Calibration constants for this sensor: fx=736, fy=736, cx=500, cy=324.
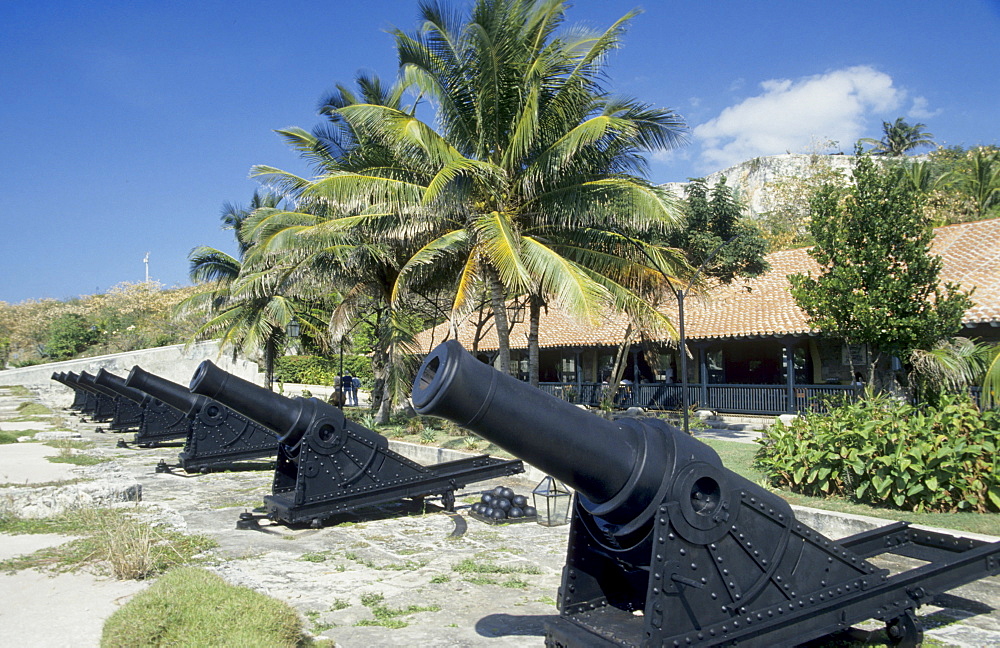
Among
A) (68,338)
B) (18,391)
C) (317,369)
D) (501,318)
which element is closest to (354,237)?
(501,318)

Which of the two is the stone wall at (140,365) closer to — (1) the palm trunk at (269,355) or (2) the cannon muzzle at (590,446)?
(1) the palm trunk at (269,355)

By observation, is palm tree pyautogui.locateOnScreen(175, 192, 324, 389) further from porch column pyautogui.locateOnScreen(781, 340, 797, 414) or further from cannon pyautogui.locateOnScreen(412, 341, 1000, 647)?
cannon pyautogui.locateOnScreen(412, 341, 1000, 647)

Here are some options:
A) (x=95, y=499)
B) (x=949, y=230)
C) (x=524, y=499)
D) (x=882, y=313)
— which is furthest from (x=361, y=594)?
(x=949, y=230)

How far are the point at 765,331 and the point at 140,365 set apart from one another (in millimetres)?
28305

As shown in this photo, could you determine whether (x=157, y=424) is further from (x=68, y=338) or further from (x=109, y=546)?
(x=68, y=338)

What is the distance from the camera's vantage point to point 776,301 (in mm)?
20797

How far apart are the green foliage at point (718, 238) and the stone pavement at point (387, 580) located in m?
12.5

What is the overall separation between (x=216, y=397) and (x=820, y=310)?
30.1 feet

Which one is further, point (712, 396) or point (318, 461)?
point (712, 396)

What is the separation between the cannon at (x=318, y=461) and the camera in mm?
7488

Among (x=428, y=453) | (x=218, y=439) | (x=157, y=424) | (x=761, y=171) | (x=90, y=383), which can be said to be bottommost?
(x=428, y=453)

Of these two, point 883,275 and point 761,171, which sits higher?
point 761,171

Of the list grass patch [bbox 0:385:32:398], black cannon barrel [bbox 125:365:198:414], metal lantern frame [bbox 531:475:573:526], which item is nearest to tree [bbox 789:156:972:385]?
metal lantern frame [bbox 531:475:573:526]

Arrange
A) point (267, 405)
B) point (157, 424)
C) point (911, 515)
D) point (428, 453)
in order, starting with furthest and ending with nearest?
point (157, 424), point (428, 453), point (267, 405), point (911, 515)
